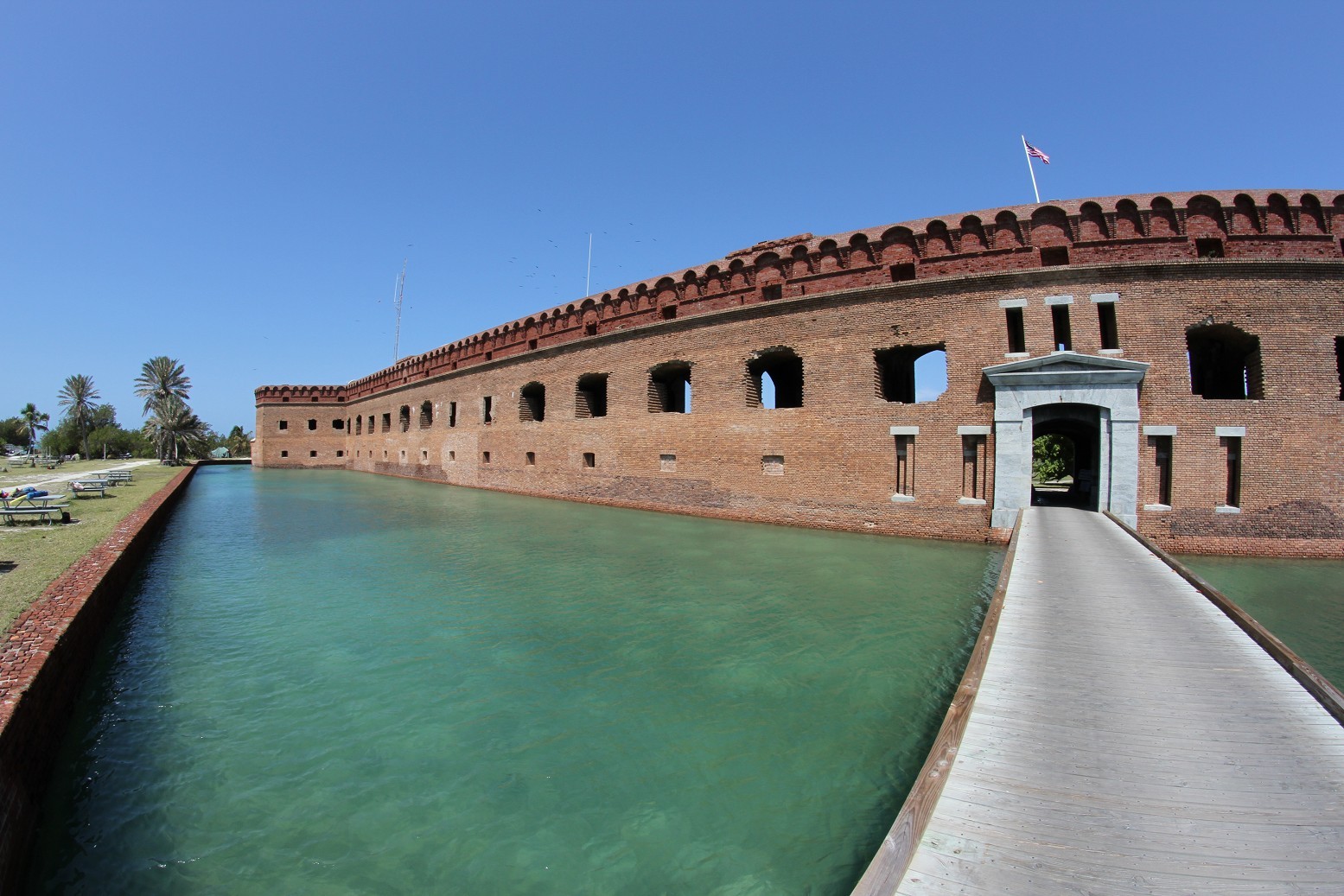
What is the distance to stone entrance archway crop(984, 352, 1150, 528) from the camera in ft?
34.5

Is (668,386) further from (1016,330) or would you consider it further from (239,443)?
(239,443)

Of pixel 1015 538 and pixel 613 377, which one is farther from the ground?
pixel 613 377

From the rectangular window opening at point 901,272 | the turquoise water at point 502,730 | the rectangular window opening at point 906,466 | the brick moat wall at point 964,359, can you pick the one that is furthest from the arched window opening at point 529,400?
the turquoise water at point 502,730

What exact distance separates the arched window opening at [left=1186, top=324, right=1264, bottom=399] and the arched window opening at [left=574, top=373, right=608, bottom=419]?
1456 cm

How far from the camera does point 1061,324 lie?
39.2 feet

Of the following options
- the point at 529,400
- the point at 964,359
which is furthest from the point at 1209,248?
the point at 529,400

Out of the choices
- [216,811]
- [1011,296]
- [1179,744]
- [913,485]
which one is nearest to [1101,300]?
[1011,296]

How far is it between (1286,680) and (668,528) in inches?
411

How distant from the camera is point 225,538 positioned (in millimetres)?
11695

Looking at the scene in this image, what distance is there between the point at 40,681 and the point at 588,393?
54.1ft

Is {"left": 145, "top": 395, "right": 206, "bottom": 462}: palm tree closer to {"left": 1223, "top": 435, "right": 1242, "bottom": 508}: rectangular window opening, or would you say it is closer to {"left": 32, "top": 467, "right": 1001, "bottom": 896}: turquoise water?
{"left": 32, "top": 467, "right": 1001, "bottom": 896}: turquoise water

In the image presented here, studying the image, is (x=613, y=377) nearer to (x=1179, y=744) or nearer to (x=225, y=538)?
(x=225, y=538)

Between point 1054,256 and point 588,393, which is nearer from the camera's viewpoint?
A: point 1054,256

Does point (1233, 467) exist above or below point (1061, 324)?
below
